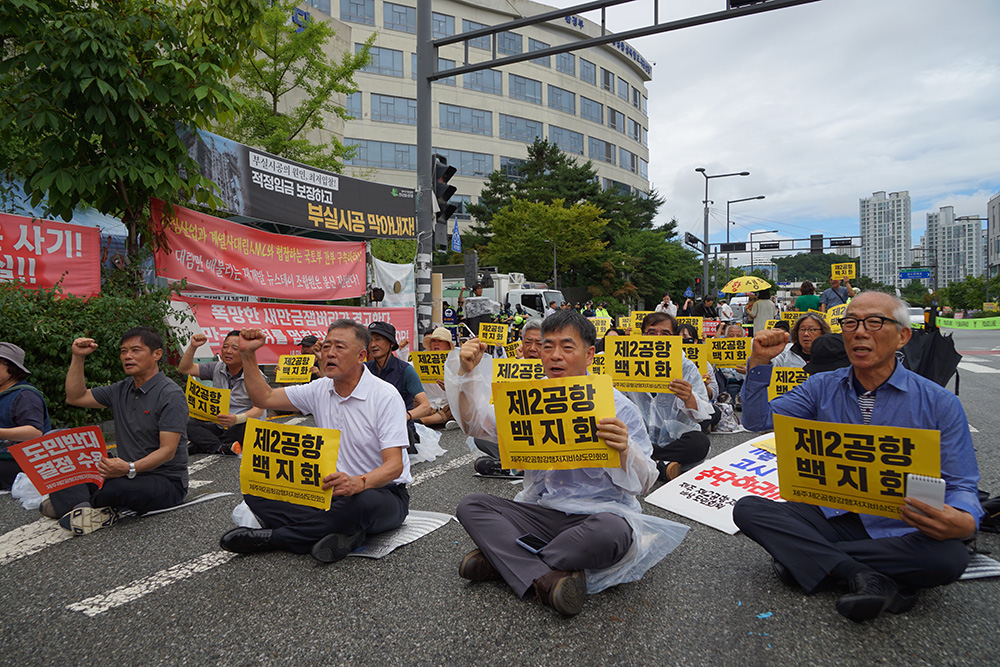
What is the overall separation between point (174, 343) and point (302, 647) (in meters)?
5.67

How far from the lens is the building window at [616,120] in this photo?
196 ft

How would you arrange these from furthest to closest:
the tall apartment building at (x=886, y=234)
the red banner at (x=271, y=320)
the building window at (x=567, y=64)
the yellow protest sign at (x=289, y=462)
Answer: the tall apartment building at (x=886, y=234), the building window at (x=567, y=64), the red banner at (x=271, y=320), the yellow protest sign at (x=289, y=462)

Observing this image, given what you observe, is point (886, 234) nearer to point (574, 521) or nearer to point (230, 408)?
point (230, 408)

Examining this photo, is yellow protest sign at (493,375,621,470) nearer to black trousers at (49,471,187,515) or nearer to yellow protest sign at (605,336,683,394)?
yellow protest sign at (605,336,683,394)

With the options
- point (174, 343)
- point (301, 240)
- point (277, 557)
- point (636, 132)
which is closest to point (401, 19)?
→ point (636, 132)

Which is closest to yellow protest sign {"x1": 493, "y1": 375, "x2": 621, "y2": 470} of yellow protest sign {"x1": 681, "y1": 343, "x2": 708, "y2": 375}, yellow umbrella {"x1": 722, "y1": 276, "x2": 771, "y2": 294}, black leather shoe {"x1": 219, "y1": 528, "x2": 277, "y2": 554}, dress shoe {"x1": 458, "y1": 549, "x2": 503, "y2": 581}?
dress shoe {"x1": 458, "y1": 549, "x2": 503, "y2": 581}

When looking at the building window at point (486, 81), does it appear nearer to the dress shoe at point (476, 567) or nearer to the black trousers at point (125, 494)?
the black trousers at point (125, 494)

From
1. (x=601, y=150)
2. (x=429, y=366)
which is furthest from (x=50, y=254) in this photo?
(x=601, y=150)

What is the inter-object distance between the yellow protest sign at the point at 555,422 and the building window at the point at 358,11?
4687 centimetres

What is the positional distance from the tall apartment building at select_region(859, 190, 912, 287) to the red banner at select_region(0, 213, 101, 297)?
461ft

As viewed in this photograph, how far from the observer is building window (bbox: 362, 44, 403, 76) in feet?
148

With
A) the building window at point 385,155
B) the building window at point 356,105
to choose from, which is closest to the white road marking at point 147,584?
the building window at point 385,155

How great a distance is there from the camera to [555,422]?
3066 millimetres

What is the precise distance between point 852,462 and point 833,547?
1.43ft
